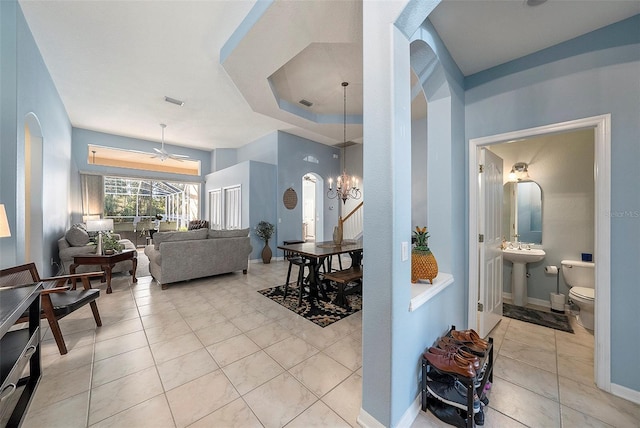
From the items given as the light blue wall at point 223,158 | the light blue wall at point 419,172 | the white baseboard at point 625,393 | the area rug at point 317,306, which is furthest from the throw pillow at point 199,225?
the white baseboard at point 625,393

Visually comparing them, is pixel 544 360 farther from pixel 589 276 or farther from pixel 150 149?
pixel 150 149

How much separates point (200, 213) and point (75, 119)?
3868mm

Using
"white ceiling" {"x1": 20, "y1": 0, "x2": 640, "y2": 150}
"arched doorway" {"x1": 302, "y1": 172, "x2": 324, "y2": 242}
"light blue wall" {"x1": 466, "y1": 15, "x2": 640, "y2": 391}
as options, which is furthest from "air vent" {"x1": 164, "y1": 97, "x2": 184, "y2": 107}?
"light blue wall" {"x1": 466, "y1": 15, "x2": 640, "y2": 391}

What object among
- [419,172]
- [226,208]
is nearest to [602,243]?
[419,172]

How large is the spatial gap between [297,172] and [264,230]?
1.94 meters

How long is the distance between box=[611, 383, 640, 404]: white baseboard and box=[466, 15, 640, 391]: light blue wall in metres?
0.03

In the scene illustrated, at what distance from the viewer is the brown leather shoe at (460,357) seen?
1451 mm

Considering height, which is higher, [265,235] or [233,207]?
[233,207]

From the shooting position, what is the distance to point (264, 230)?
5.89 meters

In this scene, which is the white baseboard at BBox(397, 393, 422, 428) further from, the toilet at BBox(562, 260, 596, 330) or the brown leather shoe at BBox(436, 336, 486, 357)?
the toilet at BBox(562, 260, 596, 330)

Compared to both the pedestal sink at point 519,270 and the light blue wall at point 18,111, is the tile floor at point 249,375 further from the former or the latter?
the light blue wall at point 18,111

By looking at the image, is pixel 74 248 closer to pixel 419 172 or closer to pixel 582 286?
pixel 419 172

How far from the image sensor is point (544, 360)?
2086mm

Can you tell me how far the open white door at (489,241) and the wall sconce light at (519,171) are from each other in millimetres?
906
